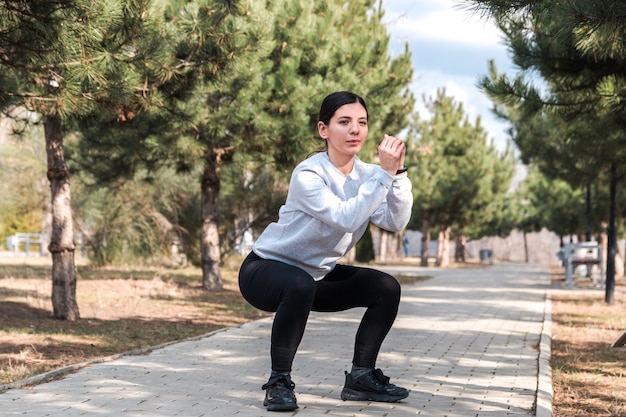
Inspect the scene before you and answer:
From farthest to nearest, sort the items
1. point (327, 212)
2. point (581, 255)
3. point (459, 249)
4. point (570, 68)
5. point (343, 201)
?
point (459, 249) < point (581, 255) < point (570, 68) < point (343, 201) < point (327, 212)

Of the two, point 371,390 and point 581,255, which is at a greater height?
point 581,255

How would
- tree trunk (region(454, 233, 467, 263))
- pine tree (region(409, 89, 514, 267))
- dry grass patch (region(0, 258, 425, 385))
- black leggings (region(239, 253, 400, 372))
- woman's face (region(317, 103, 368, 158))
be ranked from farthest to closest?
tree trunk (region(454, 233, 467, 263)) → pine tree (region(409, 89, 514, 267)) → dry grass patch (region(0, 258, 425, 385)) → woman's face (region(317, 103, 368, 158)) → black leggings (region(239, 253, 400, 372))

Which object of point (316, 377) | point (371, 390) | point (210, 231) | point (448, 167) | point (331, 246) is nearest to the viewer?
point (331, 246)

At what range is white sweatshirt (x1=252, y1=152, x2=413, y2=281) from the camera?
4.07 metres

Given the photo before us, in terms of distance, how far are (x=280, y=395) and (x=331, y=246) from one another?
828 mm

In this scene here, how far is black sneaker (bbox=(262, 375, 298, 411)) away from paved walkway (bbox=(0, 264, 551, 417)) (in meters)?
0.05

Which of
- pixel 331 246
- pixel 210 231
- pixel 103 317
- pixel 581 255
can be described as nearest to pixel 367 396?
pixel 331 246

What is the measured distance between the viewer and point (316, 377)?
5633mm

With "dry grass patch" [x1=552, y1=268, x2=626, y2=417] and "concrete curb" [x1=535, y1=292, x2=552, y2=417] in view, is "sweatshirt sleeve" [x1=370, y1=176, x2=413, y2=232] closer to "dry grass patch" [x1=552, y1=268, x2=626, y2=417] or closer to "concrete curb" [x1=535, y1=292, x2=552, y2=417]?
"concrete curb" [x1=535, y1=292, x2=552, y2=417]

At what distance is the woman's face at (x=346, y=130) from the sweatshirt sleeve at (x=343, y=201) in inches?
11.2

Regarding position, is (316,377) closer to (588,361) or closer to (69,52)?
(588,361)

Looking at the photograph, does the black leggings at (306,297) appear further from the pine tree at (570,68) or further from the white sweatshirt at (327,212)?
the pine tree at (570,68)

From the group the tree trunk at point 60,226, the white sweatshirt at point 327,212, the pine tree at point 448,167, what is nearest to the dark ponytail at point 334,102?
the white sweatshirt at point 327,212

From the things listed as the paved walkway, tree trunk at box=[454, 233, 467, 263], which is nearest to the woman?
the paved walkway
